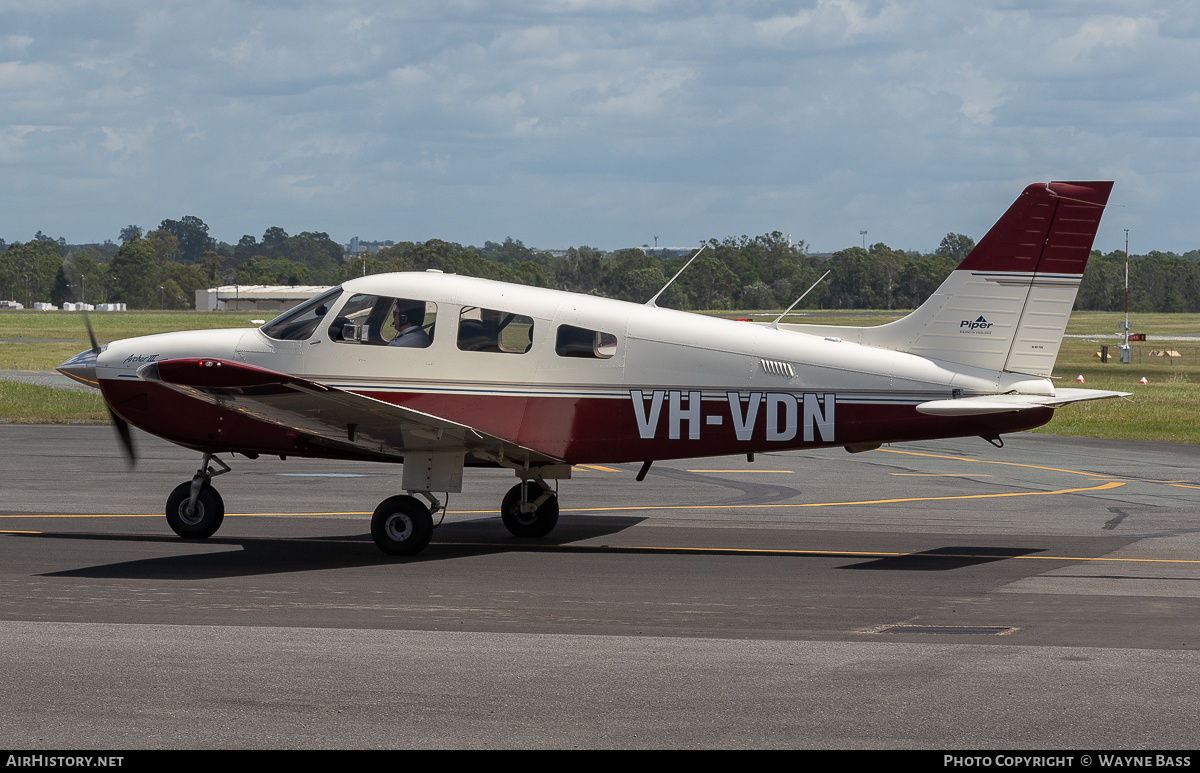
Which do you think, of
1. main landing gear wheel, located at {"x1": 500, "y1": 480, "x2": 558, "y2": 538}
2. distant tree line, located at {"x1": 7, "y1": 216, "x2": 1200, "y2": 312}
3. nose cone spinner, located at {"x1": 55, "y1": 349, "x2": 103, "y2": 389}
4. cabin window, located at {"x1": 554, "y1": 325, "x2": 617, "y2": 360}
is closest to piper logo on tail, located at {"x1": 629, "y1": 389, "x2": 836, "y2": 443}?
cabin window, located at {"x1": 554, "y1": 325, "x2": 617, "y2": 360}

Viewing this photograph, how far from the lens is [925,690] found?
732cm

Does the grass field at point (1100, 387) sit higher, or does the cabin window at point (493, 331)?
the cabin window at point (493, 331)

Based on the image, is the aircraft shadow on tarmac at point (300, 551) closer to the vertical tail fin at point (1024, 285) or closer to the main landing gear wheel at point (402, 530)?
the main landing gear wheel at point (402, 530)

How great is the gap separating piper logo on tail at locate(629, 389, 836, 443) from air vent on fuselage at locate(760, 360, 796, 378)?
0.20m

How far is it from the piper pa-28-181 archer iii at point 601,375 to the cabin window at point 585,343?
2cm

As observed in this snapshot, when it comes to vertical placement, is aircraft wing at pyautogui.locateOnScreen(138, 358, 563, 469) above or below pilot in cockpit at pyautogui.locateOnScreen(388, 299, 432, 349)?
below

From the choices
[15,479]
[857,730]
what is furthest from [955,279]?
[15,479]

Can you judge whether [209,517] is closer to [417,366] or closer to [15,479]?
[417,366]

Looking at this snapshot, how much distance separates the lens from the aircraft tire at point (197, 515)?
42.9ft

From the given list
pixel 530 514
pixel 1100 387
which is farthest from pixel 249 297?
pixel 530 514

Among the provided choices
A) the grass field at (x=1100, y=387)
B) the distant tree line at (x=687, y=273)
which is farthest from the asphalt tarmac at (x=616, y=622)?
the distant tree line at (x=687, y=273)

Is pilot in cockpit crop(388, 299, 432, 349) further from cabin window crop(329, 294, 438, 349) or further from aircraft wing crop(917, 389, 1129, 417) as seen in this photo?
aircraft wing crop(917, 389, 1129, 417)

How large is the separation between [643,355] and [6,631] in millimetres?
6272

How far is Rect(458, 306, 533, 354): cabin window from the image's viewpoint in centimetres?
1257
